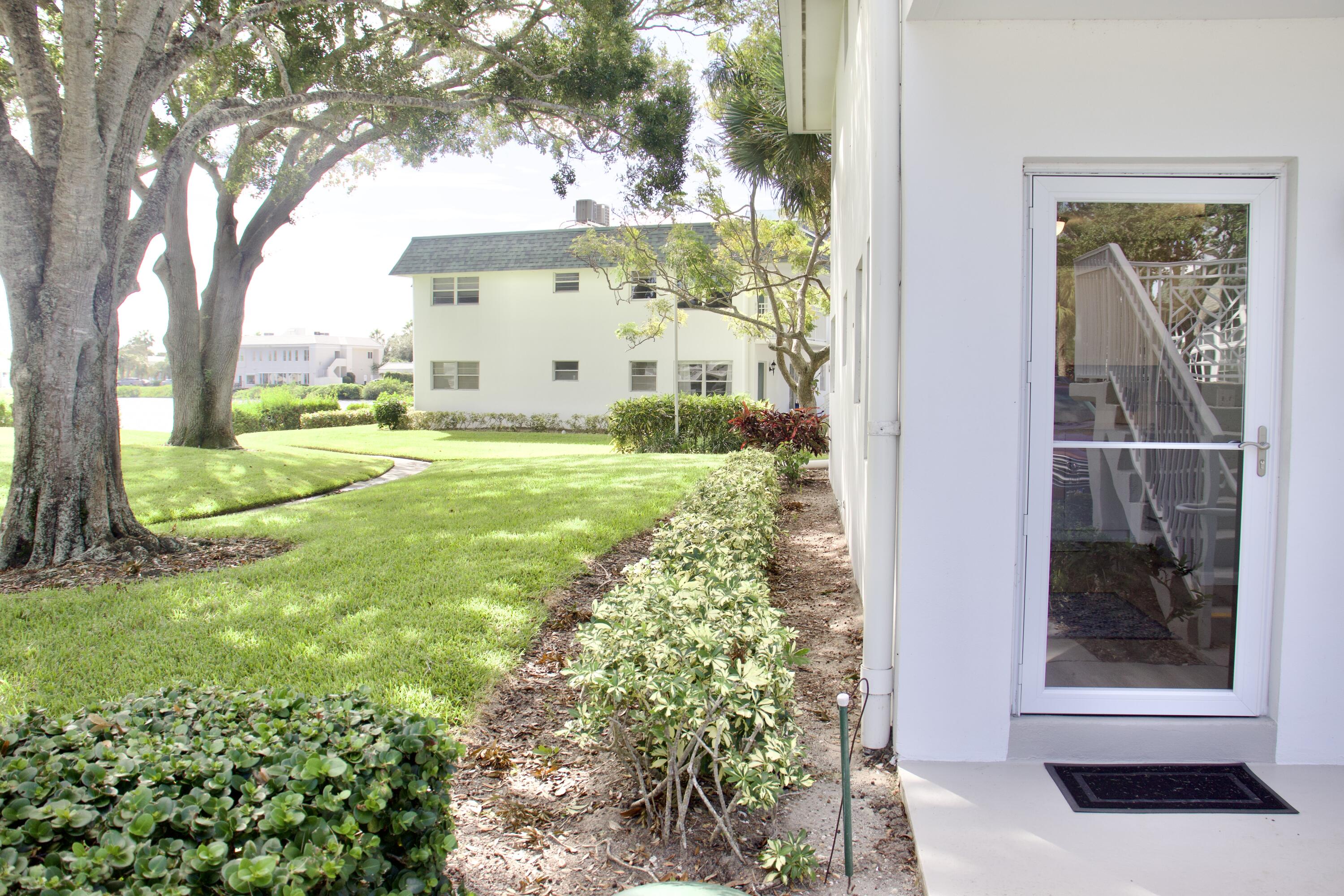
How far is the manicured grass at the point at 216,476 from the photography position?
998cm

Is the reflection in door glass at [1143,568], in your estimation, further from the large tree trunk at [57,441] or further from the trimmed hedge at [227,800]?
the large tree trunk at [57,441]

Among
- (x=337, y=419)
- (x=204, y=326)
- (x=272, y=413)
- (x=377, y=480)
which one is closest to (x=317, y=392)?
(x=337, y=419)

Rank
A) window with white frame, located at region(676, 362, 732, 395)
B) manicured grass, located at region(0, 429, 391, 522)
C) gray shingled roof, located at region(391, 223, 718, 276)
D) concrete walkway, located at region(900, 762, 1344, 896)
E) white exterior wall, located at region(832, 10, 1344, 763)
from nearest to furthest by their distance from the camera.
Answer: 1. concrete walkway, located at region(900, 762, 1344, 896)
2. white exterior wall, located at region(832, 10, 1344, 763)
3. manicured grass, located at region(0, 429, 391, 522)
4. window with white frame, located at region(676, 362, 732, 395)
5. gray shingled roof, located at region(391, 223, 718, 276)

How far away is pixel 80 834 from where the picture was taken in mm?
1769

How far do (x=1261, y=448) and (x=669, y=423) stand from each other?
16.0m

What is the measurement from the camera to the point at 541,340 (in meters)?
26.1

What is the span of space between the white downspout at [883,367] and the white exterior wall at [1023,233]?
0.10m

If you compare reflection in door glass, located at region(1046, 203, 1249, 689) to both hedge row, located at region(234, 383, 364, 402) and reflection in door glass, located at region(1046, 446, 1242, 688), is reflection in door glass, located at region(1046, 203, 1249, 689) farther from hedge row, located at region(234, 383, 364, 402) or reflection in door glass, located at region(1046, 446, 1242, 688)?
hedge row, located at region(234, 383, 364, 402)

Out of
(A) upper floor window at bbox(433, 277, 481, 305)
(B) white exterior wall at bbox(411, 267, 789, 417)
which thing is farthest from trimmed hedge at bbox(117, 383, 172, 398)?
(B) white exterior wall at bbox(411, 267, 789, 417)

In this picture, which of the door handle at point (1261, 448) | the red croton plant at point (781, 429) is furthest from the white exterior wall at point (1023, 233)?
the red croton plant at point (781, 429)

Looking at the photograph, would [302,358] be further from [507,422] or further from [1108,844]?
[1108,844]

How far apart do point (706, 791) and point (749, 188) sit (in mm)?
14362

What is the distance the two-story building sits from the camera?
80.5 ft

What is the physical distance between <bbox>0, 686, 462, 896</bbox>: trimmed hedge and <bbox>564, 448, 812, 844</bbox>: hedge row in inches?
28.2
